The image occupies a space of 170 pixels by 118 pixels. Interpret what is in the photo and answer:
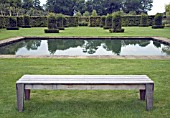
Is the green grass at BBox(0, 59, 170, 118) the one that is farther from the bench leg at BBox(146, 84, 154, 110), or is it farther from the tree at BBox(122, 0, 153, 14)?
the tree at BBox(122, 0, 153, 14)

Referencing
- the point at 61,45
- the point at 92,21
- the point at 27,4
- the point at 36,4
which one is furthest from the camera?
the point at 36,4

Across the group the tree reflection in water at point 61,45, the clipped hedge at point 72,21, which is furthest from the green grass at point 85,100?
the clipped hedge at point 72,21

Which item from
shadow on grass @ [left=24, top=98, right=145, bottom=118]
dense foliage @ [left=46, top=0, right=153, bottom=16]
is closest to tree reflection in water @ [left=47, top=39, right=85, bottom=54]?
shadow on grass @ [left=24, top=98, right=145, bottom=118]

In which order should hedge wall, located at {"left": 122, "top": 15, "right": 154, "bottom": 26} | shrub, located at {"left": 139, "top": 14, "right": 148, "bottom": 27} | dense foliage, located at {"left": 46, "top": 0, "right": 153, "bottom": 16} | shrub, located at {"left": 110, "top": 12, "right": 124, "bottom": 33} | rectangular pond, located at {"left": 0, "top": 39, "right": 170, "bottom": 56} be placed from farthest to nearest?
dense foliage, located at {"left": 46, "top": 0, "right": 153, "bottom": 16} < hedge wall, located at {"left": 122, "top": 15, "right": 154, "bottom": 26} < shrub, located at {"left": 139, "top": 14, "right": 148, "bottom": 27} < shrub, located at {"left": 110, "top": 12, "right": 124, "bottom": 33} < rectangular pond, located at {"left": 0, "top": 39, "right": 170, "bottom": 56}

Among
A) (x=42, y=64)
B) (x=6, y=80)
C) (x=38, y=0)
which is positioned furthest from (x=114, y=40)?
(x=38, y=0)

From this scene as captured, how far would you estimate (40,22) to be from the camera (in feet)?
106

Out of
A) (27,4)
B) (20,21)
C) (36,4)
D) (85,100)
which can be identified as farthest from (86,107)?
(36,4)

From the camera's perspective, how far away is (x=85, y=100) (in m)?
4.00

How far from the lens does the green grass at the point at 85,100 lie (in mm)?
3428

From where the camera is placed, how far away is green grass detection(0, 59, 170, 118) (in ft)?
11.2

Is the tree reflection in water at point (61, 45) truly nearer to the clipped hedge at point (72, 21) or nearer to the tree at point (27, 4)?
the clipped hedge at point (72, 21)

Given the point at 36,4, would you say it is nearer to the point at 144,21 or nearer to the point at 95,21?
the point at 95,21

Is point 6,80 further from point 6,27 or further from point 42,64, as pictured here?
point 6,27

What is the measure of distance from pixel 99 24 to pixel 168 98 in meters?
29.0
